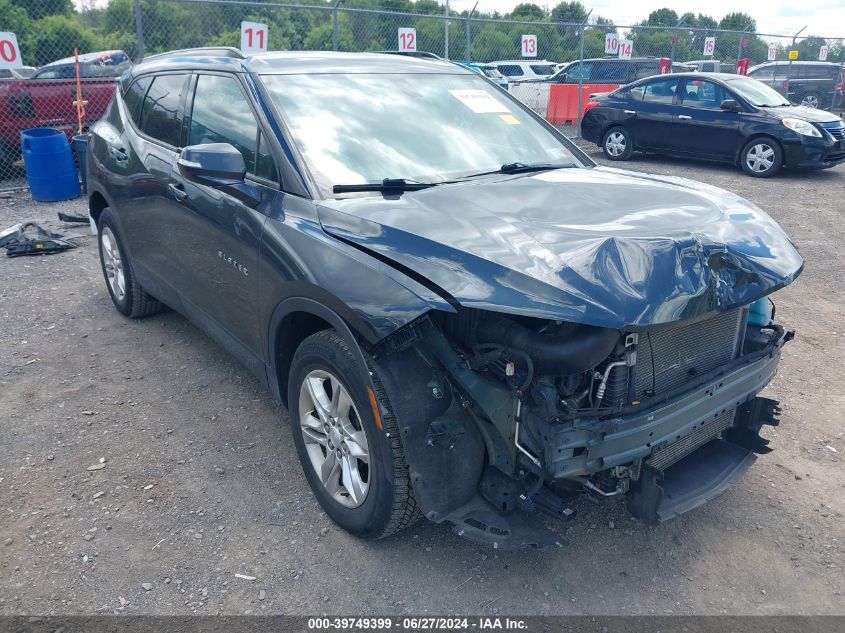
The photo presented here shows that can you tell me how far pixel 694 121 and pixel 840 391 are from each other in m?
8.94

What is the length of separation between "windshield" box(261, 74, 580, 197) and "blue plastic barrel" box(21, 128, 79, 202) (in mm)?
7219

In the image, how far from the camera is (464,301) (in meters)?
2.42

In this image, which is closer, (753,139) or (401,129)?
(401,129)

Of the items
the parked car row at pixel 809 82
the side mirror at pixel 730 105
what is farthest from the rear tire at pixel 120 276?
the parked car row at pixel 809 82

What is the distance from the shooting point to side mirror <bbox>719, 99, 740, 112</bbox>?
37.9 ft

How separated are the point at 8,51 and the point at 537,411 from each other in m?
10.1

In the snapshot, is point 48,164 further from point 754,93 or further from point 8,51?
point 754,93

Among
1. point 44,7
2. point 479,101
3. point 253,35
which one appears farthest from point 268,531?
point 44,7

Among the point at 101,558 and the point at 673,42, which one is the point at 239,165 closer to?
the point at 101,558

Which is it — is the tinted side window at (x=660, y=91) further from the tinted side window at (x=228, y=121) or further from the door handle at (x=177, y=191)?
the door handle at (x=177, y=191)

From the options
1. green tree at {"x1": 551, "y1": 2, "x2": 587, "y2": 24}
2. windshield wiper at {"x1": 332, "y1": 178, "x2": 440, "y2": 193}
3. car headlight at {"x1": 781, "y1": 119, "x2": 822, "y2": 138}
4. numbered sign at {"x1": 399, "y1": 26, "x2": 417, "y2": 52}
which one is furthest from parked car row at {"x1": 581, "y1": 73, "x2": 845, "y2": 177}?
green tree at {"x1": 551, "y1": 2, "x2": 587, "y2": 24}

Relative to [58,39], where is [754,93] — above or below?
below

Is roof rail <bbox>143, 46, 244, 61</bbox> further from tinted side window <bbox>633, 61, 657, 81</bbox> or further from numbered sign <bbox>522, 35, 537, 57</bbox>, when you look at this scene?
tinted side window <bbox>633, 61, 657, 81</bbox>

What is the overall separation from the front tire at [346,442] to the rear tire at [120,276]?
2.53 meters
